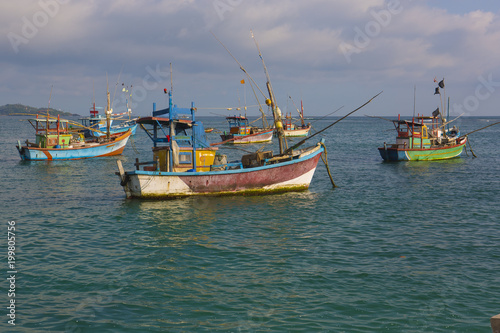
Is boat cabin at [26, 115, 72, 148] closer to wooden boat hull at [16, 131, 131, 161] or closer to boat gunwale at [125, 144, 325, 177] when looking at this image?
wooden boat hull at [16, 131, 131, 161]

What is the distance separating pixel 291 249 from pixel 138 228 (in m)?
5.93

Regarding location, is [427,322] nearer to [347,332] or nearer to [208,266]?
[347,332]

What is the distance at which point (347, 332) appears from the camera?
864 cm

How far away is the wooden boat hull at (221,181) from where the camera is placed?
2064 centimetres

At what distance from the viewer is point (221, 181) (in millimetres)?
21438

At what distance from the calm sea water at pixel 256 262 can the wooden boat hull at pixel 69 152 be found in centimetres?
1645

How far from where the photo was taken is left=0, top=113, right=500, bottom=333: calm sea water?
363 inches

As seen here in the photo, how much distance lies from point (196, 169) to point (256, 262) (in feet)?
32.6

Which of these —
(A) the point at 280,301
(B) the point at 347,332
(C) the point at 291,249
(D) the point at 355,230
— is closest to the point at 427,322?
(B) the point at 347,332

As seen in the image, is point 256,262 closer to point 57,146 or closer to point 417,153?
point 417,153

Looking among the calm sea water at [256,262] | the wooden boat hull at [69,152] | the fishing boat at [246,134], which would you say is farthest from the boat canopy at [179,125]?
the fishing boat at [246,134]

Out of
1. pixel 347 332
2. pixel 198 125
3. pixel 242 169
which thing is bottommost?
pixel 347 332

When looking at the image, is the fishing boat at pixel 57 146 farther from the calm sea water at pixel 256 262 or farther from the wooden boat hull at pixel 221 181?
the wooden boat hull at pixel 221 181

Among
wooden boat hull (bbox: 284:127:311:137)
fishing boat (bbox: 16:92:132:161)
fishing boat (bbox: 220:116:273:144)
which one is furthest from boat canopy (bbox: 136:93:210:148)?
wooden boat hull (bbox: 284:127:311:137)
